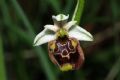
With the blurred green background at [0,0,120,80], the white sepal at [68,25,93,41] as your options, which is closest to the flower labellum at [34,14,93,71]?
the white sepal at [68,25,93,41]

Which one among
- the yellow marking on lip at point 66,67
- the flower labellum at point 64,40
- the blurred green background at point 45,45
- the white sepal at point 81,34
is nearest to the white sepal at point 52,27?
the flower labellum at point 64,40

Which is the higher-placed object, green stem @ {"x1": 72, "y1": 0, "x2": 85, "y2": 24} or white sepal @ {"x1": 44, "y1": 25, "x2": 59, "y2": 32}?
green stem @ {"x1": 72, "y1": 0, "x2": 85, "y2": 24}

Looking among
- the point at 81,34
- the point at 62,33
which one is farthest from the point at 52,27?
the point at 81,34

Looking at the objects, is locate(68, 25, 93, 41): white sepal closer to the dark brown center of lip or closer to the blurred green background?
the dark brown center of lip

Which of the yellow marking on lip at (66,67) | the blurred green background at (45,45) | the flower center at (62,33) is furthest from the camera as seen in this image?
the blurred green background at (45,45)

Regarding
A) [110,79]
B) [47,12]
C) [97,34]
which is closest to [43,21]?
[47,12]

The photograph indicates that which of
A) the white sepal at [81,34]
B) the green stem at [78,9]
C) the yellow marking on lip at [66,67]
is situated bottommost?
the yellow marking on lip at [66,67]

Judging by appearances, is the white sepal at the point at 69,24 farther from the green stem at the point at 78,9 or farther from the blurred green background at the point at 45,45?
the blurred green background at the point at 45,45

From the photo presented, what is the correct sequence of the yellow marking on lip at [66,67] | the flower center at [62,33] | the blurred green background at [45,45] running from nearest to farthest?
the yellow marking on lip at [66,67], the flower center at [62,33], the blurred green background at [45,45]
